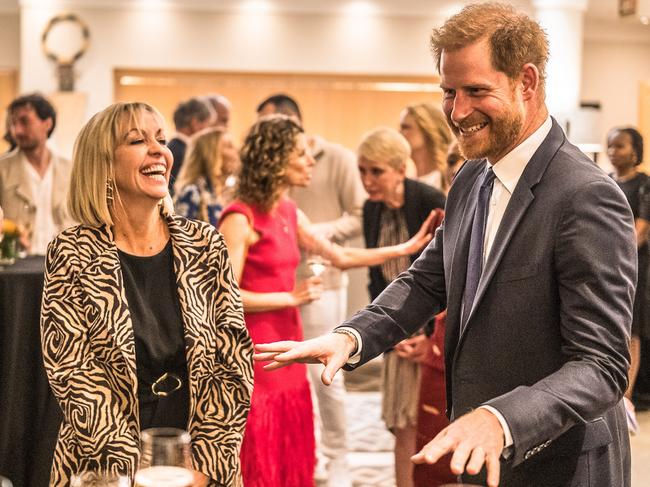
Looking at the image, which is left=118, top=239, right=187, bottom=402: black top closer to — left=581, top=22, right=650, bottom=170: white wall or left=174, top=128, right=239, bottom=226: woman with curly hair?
left=174, top=128, right=239, bottom=226: woman with curly hair

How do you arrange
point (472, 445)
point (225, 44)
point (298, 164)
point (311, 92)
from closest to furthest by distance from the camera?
point (472, 445)
point (298, 164)
point (225, 44)
point (311, 92)

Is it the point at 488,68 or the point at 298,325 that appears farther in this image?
the point at 298,325

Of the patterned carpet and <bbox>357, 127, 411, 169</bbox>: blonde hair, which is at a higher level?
<bbox>357, 127, 411, 169</bbox>: blonde hair

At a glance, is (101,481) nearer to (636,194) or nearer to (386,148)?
(386,148)

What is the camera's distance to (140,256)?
7.70 feet

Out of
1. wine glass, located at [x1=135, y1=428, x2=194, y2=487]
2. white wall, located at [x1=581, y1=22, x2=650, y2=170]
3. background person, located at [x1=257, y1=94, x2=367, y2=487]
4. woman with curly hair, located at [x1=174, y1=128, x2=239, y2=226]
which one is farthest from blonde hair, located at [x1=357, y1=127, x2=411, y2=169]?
white wall, located at [x1=581, y1=22, x2=650, y2=170]

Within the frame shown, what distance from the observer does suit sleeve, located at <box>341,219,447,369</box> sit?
1836mm

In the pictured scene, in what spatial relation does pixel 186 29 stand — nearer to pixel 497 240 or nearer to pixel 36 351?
pixel 36 351

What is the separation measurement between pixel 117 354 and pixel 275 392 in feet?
3.71

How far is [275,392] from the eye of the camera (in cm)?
324

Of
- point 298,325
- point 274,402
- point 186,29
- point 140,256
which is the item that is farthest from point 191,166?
point 186,29

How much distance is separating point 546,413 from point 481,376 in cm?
28

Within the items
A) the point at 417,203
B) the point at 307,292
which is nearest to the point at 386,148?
the point at 417,203

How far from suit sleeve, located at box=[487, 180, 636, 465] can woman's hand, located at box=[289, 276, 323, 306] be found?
5.68 ft
